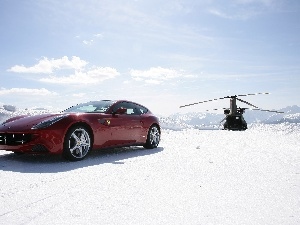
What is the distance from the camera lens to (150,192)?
10.7 feet

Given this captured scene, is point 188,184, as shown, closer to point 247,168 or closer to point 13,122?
point 247,168

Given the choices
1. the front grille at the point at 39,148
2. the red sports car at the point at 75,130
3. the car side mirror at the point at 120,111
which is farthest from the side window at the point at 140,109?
the front grille at the point at 39,148

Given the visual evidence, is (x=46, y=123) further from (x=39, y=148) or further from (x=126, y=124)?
(x=126, y=124)

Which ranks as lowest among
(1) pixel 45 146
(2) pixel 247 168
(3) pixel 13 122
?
(2) pixel 247 168

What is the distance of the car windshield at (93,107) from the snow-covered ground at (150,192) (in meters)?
1.57

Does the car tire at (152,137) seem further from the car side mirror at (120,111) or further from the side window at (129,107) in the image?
the car side mirror at (120,111)

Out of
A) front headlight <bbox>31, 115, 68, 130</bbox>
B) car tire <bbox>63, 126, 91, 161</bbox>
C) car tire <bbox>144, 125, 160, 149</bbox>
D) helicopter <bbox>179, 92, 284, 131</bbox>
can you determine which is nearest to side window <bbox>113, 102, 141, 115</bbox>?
car tire <bbox>144, 125, 160, 149</bbox>

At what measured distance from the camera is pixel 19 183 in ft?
12.0

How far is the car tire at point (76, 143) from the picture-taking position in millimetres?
5492

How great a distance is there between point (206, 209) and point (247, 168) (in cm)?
239

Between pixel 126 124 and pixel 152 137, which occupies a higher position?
pixel 126 124

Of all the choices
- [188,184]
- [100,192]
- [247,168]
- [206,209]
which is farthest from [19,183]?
[247,168]

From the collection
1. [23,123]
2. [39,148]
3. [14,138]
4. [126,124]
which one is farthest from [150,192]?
[126,124]

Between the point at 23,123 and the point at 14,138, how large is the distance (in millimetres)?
355
